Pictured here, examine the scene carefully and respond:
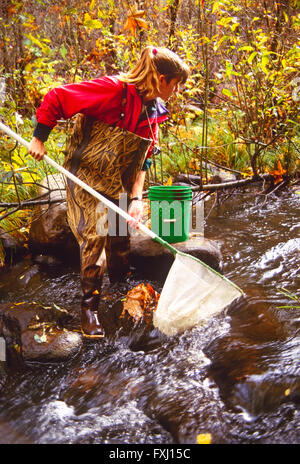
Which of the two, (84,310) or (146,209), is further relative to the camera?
(146,209)

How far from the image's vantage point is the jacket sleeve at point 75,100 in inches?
82.7

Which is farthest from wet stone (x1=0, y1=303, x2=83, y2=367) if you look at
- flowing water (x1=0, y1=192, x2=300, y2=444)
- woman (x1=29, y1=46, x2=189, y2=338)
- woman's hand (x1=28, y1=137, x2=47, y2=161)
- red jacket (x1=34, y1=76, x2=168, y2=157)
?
red jacket (x1=34, y1=76, x2=168, y2=157)

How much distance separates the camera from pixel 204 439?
168cm

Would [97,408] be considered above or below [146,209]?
below

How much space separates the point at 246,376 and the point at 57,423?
3.21 feet

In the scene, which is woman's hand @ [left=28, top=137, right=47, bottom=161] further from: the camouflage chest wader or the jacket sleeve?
the camouflage chest wader

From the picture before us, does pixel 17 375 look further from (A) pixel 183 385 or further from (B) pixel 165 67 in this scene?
(B) pixel 165 67

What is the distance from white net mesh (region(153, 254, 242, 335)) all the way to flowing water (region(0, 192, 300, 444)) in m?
0.23

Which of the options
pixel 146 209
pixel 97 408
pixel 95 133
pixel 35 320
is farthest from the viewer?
pixel 146 209

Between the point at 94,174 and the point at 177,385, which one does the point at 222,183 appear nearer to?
the point at 94,174

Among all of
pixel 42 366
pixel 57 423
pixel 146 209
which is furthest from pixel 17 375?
pixel 146 209

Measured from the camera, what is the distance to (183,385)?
6.67 feet

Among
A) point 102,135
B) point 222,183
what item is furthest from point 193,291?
point 222,183

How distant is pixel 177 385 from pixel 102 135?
1526 mm
